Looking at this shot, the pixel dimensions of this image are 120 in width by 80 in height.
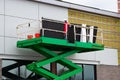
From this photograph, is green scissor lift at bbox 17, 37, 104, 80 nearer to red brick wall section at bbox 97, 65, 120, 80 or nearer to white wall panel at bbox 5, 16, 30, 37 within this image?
white wall panel at bbox 5, 16, 30, 37

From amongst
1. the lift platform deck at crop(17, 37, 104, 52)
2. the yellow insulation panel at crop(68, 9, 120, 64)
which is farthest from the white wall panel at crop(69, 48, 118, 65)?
the lift platform deck at crop(17, 37, 104, 52)

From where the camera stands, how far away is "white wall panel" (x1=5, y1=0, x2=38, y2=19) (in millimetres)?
20703

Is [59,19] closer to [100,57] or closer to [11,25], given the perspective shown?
[11,25]

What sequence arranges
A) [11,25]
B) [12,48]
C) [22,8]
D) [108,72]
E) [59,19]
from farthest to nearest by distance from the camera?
[108,72] → [59,19] → [22,8] → [11,25] → [12,48]

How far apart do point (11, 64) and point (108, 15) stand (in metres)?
8.52

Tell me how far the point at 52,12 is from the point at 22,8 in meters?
2.23

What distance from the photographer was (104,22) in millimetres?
25953

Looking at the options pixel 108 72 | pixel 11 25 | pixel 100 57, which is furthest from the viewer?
pixel 108 72

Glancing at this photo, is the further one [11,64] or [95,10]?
[95,10]

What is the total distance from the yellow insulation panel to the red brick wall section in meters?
1.46

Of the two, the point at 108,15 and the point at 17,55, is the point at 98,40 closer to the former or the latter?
the point at 108,15

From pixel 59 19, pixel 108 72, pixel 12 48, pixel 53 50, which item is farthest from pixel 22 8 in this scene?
pixel 108 72

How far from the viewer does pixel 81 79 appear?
79.2ft

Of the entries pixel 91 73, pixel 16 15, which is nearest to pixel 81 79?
pixel 91 73
